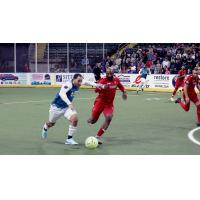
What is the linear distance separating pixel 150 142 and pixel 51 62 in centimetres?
2754

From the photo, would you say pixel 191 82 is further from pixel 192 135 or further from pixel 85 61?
pixel 85 61

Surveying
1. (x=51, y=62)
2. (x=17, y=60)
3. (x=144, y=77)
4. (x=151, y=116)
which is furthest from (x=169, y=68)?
(x=151, y=116)

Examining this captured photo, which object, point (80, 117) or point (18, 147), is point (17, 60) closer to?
point (80, 117)

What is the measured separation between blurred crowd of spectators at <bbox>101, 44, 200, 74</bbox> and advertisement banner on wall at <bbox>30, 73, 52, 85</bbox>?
4612mm

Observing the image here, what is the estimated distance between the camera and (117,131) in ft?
47.4

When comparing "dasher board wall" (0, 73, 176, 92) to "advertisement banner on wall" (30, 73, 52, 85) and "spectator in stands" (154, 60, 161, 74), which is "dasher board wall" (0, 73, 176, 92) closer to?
"advertisement banner on wall" (30, 73, 52, 85)

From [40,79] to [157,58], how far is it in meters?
9.83

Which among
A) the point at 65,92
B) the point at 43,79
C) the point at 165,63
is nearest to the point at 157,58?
the point at 165,63

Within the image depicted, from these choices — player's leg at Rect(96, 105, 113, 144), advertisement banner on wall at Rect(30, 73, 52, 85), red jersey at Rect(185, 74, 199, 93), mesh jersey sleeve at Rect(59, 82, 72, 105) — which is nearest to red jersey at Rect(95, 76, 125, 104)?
player's leg at Rect(96, 105, 113, 144)

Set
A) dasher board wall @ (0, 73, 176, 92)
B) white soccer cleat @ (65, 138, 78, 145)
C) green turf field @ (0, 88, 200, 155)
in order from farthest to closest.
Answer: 1. dasher board wall @ (0, 73, 176, 92)
2. white soccer cleat @ (65, 138, 78, 145)
3. green turf field @ (0, 88, 200, 155)

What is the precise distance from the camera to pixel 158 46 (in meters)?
37.8

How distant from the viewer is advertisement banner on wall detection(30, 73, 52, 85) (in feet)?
126

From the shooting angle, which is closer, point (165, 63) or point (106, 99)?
point (106, 99)

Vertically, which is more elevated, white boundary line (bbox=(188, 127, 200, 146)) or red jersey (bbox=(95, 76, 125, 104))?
red jersey (bbox=(95, 76, 125, 104))
